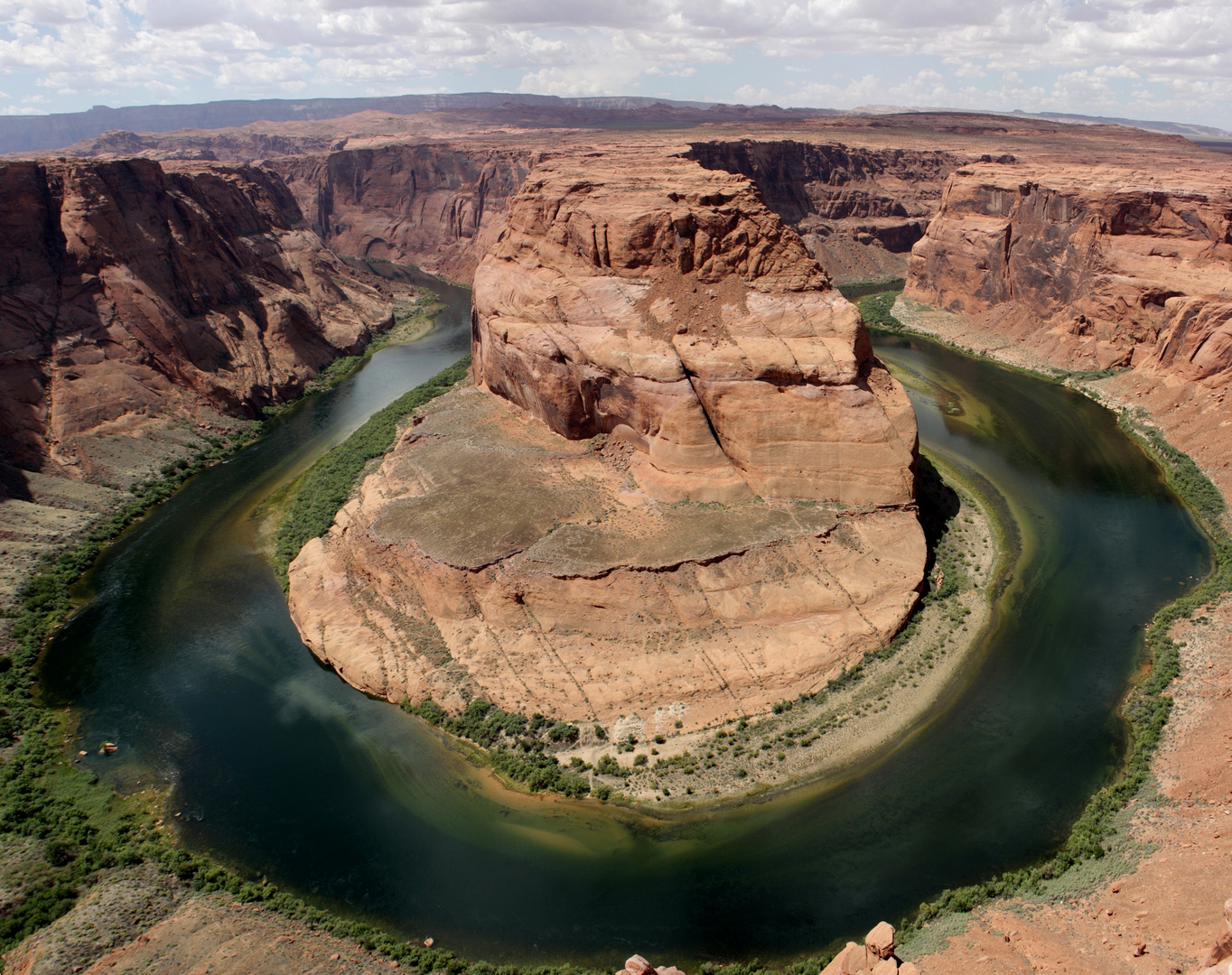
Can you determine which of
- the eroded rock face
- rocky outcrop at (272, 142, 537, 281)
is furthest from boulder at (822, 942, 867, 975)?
rocky outcrop at (272, 142, 537, 281)


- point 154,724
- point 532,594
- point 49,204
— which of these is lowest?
point 154,724

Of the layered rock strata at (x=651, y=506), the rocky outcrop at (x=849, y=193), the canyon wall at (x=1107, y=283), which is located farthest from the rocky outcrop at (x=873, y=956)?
the rocky outcrop at (x=849, y=193)

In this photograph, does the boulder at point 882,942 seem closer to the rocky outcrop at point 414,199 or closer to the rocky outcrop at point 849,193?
the rocky outcrop at point 849,193

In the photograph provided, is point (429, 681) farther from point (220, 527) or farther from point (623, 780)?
point (220, 527)

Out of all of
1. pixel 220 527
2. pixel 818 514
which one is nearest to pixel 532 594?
pixel 818 514

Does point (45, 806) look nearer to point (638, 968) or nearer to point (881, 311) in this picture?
point (638, 968)

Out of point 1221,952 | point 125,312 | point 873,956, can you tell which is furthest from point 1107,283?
point 125,312

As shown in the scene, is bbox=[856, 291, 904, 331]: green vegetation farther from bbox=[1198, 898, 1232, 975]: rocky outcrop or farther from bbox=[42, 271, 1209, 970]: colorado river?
bbox=[1198, 898, 1232, 975]: rocky outcrop
